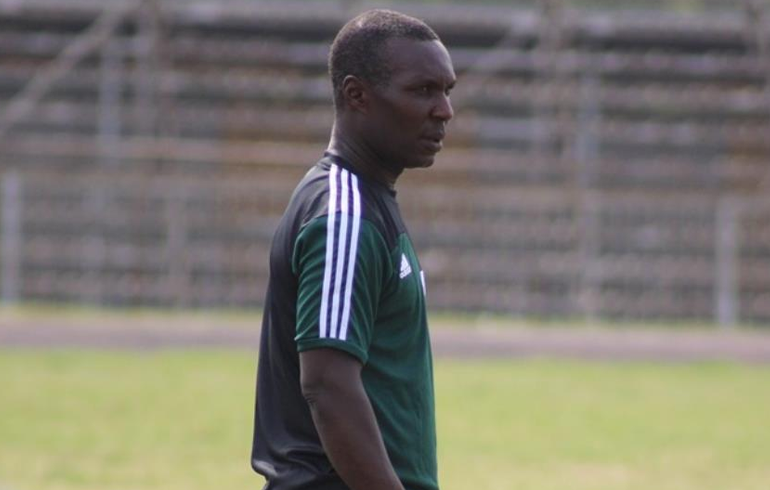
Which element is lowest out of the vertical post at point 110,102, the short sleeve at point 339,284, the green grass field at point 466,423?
the green grass field at point 466,423

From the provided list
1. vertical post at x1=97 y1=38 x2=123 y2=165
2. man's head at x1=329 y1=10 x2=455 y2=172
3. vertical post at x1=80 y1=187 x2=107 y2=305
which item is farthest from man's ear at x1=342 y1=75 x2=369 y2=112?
vertical post at x1=97 y1=38 x2=123 y2=165

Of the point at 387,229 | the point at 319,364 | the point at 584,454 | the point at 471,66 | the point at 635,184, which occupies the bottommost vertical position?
the point at 584,454

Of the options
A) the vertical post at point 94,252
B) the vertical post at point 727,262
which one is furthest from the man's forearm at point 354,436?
the vertical post at point 727,262

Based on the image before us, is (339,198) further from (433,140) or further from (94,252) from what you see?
(94,252)

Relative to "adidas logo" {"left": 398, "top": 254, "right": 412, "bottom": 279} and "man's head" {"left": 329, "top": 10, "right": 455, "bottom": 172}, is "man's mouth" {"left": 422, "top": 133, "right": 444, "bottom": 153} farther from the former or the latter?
"adidas logo" {"left": 398, "top": 254, "right": 412, "bottom": 279}

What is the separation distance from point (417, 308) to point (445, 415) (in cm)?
1014

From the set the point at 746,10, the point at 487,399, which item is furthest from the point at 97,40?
the point at 487,399

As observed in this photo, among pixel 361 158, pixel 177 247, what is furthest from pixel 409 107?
pixel 177 247

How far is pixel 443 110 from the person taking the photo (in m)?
3.80

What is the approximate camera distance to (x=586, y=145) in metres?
25.4

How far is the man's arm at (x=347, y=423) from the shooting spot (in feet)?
11.7

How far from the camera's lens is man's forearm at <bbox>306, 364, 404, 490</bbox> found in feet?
11.7

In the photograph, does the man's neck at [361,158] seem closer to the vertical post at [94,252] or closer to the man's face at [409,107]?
the man's face at [409,107]

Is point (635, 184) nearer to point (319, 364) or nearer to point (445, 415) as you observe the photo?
point (445, 415)
